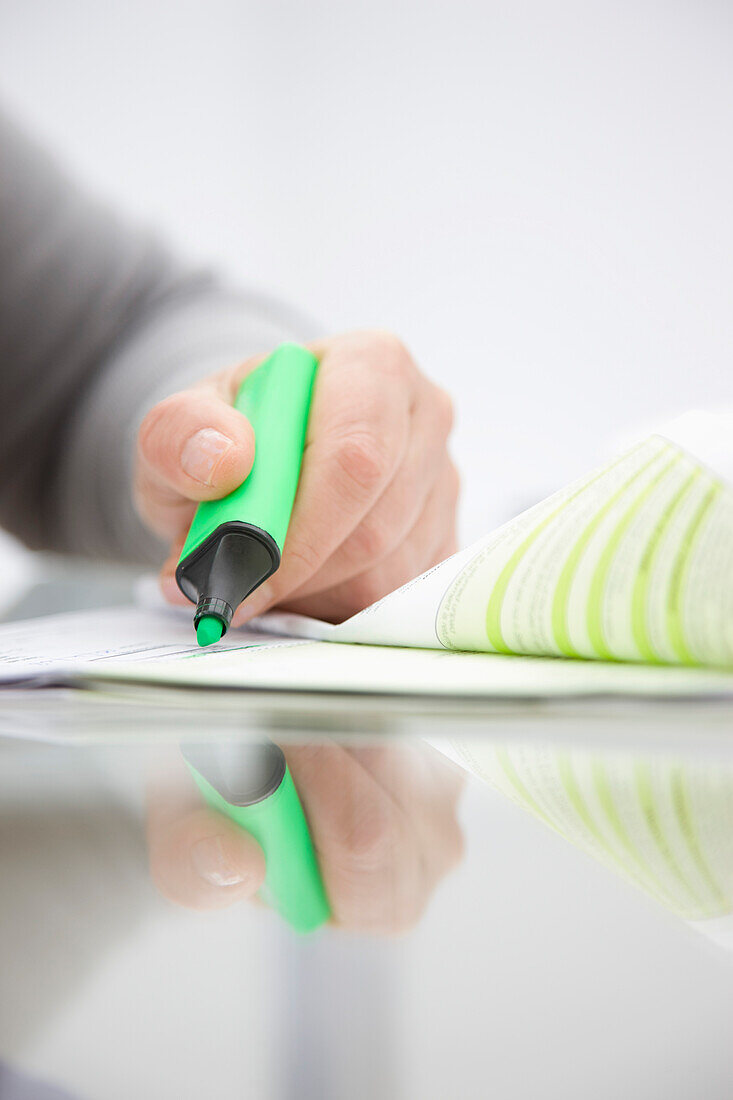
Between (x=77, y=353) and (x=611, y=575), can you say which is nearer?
(x=611, y=575)

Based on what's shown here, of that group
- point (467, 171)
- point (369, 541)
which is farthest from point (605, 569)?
point (467, 171)

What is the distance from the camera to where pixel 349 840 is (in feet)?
Result: 0.31

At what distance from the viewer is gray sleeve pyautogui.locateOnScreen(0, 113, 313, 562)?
2.25ft

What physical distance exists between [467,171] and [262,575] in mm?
1405

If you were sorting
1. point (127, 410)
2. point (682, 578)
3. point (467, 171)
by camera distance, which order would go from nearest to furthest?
point (682, 578), point (127, 410), point (467, 171)

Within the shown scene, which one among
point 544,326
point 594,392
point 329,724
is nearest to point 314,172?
point 544,326

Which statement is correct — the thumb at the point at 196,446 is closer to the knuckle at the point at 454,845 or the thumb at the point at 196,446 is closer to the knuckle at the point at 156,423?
the knuckle at the point at 156,423

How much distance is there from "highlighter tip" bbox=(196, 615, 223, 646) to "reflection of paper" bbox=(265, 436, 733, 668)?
0.06 m

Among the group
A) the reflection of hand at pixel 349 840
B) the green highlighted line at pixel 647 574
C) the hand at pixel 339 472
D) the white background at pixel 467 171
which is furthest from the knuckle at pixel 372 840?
the white background at pixel 467 171

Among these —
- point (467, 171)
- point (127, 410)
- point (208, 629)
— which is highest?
point (467, 171)

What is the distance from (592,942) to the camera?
70 mm

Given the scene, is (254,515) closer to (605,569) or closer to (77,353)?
(605,569)

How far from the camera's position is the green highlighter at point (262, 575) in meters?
0.09

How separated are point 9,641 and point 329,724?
A: 0.55 ft
